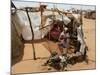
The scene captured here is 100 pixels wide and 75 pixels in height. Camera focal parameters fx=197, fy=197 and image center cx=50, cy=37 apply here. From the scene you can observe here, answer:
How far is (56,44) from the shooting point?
7.27ft

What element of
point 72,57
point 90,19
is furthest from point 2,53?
point 90,19

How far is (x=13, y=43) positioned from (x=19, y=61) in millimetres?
197

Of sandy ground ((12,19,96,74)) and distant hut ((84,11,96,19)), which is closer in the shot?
sandy ground ((12,19,96,74))

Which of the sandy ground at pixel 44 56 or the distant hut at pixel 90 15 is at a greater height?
the distant hut at pixel 90 15

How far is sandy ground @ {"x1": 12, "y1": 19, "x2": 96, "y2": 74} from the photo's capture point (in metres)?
2.07

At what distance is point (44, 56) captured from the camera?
2160 mm

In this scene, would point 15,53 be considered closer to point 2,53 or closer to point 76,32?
point 2,53

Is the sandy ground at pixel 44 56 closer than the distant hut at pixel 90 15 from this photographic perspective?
Yes

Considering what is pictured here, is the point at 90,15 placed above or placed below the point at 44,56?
above

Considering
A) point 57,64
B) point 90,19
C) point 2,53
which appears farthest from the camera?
point 90,19

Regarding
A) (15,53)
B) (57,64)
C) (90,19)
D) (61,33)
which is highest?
(90,19)

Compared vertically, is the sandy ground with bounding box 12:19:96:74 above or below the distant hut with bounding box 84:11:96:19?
below

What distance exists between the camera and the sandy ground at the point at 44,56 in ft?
6.78

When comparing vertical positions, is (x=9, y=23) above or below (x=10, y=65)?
above
